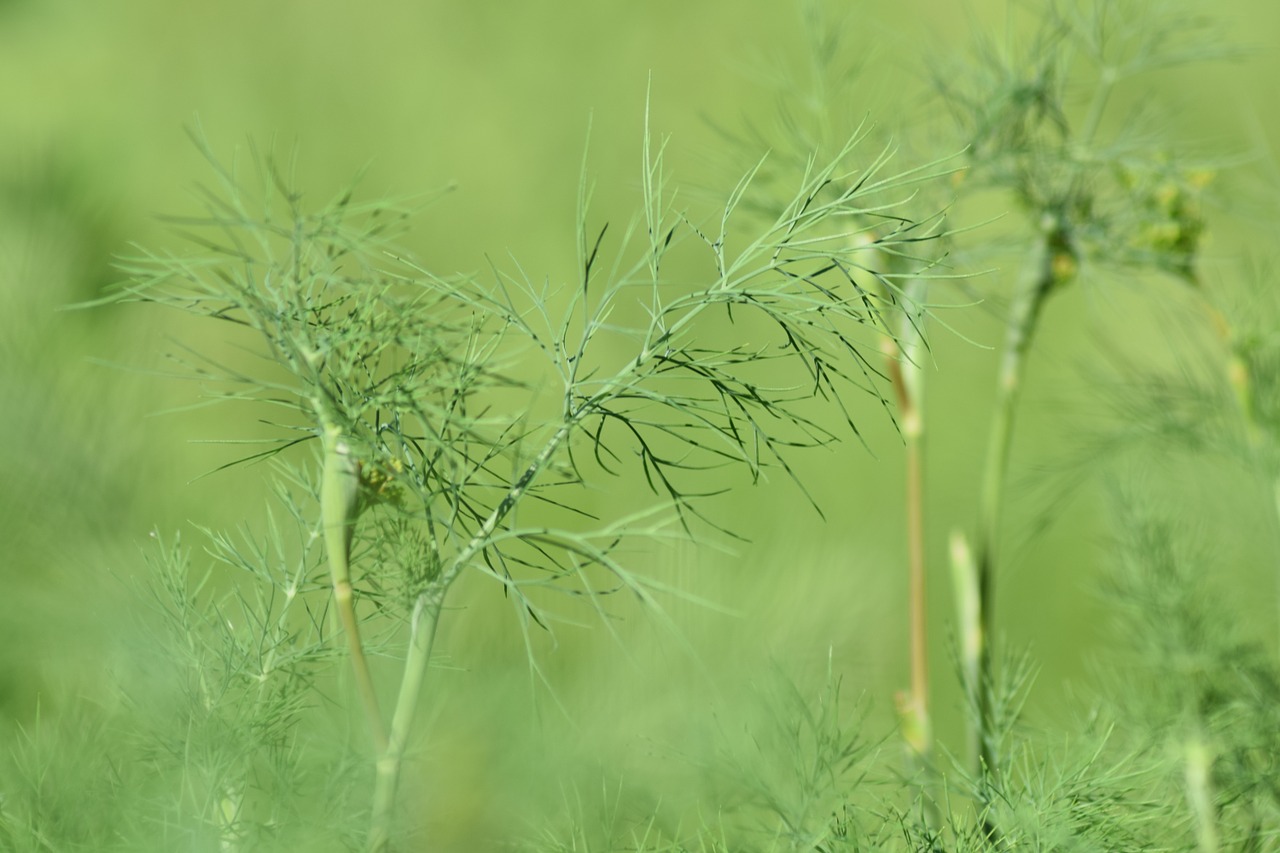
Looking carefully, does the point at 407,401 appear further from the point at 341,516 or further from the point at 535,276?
the point at 535,276

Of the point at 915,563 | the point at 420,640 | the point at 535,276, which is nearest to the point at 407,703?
the point at 420,640

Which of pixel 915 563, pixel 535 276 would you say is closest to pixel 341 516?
pixel 915 563

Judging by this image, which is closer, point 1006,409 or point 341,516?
point 341,516

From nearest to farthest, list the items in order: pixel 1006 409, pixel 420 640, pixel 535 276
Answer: pixel 420 640
pixel 1006 409
pixel 535 276

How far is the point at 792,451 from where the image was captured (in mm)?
799

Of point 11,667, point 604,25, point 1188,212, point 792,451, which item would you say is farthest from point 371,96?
point 1188,212

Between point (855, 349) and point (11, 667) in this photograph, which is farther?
point (11, 667)

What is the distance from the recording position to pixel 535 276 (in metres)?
0.79

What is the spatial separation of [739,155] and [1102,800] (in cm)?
23

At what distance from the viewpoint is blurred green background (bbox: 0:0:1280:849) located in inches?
17.9

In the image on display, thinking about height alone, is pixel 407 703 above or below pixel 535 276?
below

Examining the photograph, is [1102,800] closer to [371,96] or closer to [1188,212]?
[1188,212]

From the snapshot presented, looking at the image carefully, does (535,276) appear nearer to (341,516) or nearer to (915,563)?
(915,563)

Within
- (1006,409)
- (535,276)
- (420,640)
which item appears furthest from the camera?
(535,276)
